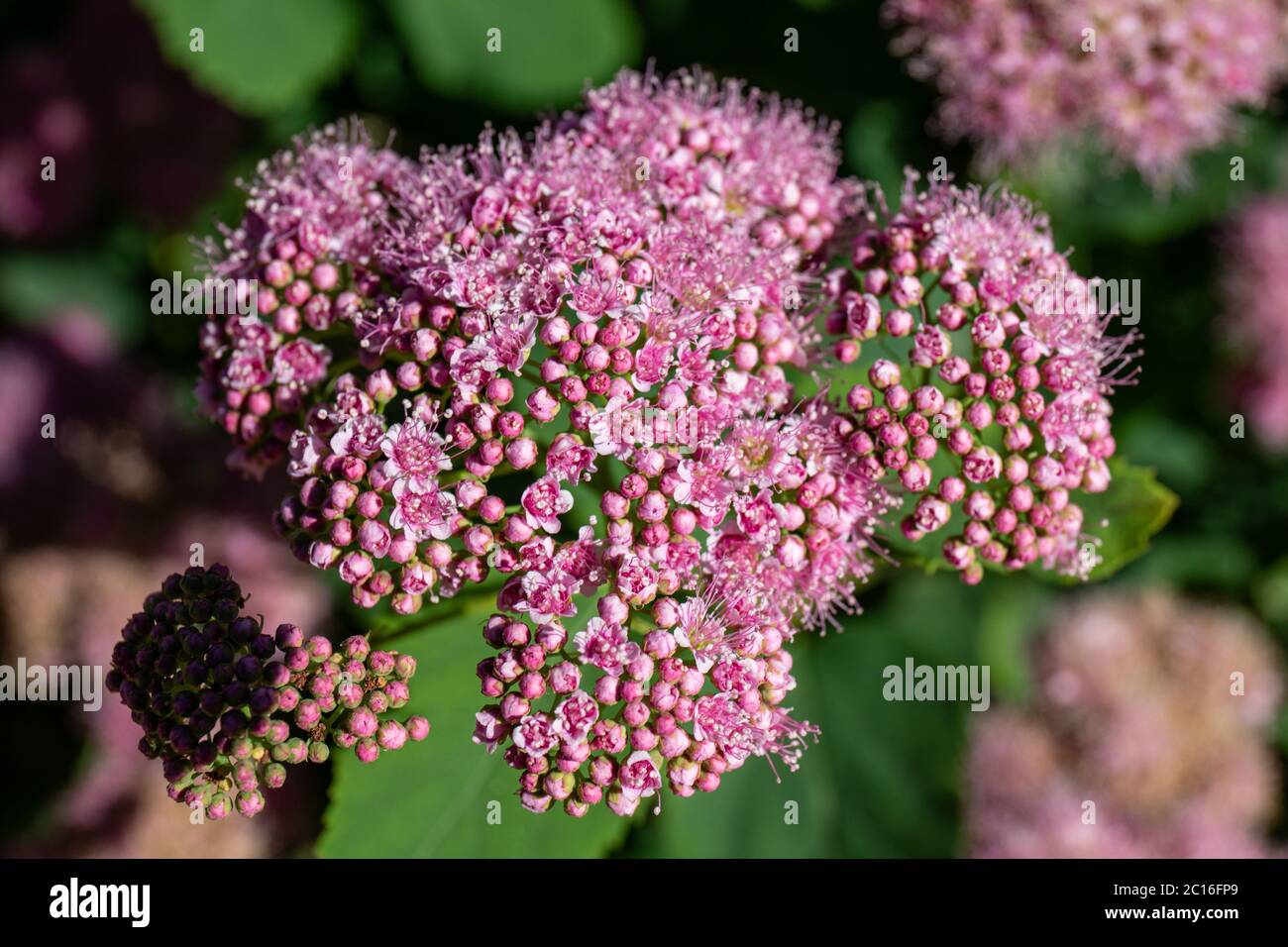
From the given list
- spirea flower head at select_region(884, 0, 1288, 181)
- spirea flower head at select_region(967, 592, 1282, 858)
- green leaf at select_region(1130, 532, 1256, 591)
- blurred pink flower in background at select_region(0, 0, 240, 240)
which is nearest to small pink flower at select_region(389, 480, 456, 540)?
spirea flower head at select_region(884, 0, 1288, 181)

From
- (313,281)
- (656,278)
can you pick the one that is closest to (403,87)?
(313,281)

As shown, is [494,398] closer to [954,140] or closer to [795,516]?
[795,516]

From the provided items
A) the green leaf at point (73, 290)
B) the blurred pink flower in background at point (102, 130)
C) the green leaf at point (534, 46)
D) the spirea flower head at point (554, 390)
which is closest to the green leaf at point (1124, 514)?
the spirea flower head at point (554, 390)

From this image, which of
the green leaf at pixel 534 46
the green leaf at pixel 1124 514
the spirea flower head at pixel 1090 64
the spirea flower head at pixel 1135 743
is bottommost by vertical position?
the spirea flower head at pixel 1135 743

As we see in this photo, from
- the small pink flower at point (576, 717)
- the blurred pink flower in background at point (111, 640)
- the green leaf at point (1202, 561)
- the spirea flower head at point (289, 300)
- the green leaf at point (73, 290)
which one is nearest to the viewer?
the small pink flower at point (576, 717)

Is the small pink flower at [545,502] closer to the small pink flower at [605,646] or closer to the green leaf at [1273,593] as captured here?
the small pink flower at [605,646]

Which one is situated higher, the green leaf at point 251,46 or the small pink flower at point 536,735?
the green leaf at point 251,46

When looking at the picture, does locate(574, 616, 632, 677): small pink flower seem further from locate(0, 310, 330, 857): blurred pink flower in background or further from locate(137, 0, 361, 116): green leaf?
locate(137, 0, 361, 116): green leaf
